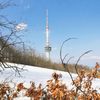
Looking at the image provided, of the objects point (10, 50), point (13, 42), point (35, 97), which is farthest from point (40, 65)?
point (35, 97)

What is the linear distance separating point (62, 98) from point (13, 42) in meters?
1.81

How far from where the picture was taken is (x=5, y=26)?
5344 mm

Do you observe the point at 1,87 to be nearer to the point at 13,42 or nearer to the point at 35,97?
the point at 35,97

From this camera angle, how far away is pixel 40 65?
1599cm

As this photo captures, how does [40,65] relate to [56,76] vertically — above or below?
above

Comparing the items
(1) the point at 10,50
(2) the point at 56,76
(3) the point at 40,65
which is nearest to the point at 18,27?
(1) the point at 10,50

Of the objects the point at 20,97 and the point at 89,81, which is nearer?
the point at 89,81

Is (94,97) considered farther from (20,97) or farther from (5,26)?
→ (5,26)

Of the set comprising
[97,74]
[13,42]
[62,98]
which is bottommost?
[62,98]

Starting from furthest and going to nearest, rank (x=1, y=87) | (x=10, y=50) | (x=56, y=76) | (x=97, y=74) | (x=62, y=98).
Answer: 1. (x=10, y=50)
2. (x=97, y=74)
3. (x=1, y=87)
4. (x=62, y=98)
5. (x=56, y=76)

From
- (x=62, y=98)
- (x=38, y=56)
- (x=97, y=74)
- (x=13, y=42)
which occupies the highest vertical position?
(x=38, y=56)

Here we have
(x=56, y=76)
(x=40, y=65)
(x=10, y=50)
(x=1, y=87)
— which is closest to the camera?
(x=56, y=76)

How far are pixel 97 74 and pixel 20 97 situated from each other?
1.22 metres

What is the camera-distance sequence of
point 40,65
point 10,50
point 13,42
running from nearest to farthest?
1. point 13,42
2. point 10,50
3. point 40,65
